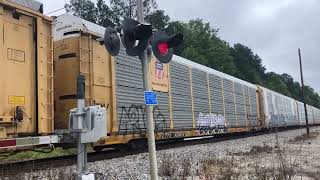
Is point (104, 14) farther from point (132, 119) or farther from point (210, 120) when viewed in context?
point (132, 119)

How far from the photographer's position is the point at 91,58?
11688 millimetres

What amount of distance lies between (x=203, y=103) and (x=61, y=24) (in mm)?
9766

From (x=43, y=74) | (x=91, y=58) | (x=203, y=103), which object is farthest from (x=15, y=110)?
(x=203, y=103)

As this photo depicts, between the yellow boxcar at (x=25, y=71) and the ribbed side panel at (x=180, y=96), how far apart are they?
7.69 meters

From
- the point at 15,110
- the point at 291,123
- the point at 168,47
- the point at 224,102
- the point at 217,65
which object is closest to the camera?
the point at 168,47

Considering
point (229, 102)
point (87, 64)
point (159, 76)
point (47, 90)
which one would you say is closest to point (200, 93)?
point (159, 76)

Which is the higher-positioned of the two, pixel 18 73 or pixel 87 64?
pixel 87 64

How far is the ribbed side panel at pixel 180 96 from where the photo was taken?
16875 millimetres

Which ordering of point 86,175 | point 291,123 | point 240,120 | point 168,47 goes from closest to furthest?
1. point 86,175
2. point 168,47
3. point 240,120
4. point 291,123

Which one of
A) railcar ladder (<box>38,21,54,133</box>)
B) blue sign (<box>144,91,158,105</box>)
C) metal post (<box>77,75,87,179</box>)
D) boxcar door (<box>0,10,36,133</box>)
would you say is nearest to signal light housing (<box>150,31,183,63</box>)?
blue sign (<box>144,91,158,105</box>)

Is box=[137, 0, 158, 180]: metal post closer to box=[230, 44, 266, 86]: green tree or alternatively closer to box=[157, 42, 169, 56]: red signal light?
box=[157, 42, 169, 56]: red signal light

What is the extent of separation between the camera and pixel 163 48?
654 centimetres

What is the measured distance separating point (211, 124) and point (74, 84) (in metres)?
10.8

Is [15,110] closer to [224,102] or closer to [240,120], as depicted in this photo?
[224,102]
